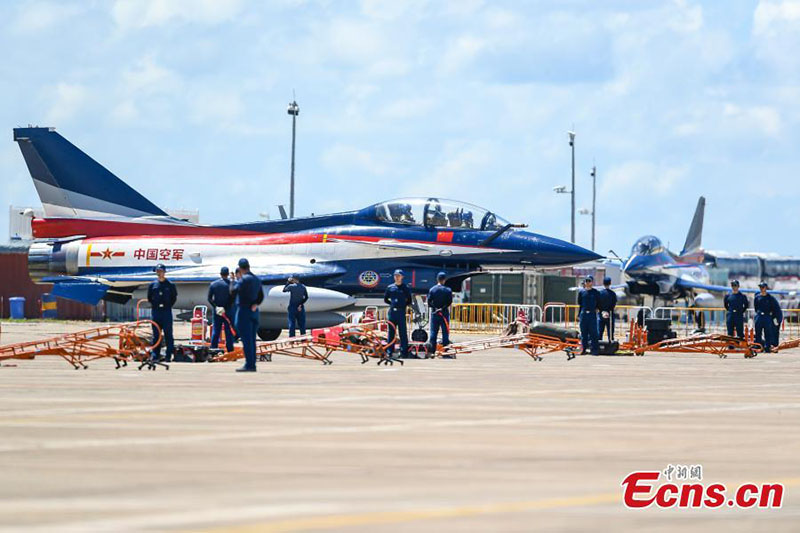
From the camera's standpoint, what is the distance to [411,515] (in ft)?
15.4

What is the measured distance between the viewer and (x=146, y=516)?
4.59 m

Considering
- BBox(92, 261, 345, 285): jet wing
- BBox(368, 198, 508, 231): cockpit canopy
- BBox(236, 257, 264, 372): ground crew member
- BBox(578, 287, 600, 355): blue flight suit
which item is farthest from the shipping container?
BBox(236, 257, 264, 372): ground crew member

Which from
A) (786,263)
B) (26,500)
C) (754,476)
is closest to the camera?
(26,500)

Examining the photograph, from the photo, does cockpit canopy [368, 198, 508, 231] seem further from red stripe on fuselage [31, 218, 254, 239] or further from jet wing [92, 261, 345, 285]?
red stripe on fuselage [31, 218, 254, 239]

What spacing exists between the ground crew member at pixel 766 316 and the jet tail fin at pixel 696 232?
120 ft

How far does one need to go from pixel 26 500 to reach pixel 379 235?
724 inches

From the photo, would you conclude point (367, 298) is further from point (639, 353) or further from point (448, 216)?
point (639, 353)

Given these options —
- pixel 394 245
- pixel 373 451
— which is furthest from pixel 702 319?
pixel 373 451

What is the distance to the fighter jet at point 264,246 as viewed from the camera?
74.2 feet

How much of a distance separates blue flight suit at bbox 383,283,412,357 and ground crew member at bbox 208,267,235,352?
2646 millimetres

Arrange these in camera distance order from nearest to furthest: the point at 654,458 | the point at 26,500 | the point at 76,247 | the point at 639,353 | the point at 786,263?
the point at 26,500 < the point at 654,458 < the point at 639,353 < the point at 76,247 < the point at 786,263

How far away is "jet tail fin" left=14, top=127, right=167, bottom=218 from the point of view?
2577 centimetres

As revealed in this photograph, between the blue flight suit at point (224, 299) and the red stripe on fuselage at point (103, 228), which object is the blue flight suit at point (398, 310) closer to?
the blue flight suit at point (224, 299)


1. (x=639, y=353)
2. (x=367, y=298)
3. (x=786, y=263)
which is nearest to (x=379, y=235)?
(x=367, y=298)
